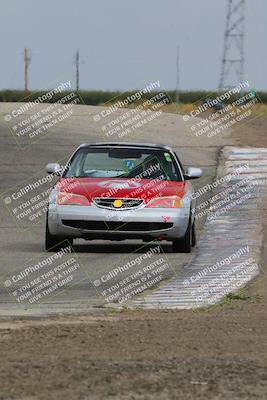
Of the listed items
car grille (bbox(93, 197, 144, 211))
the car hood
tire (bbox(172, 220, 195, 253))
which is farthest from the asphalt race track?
the car hood

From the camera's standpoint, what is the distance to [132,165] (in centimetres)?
1950

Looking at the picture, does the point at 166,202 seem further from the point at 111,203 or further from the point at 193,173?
the point at 193,173

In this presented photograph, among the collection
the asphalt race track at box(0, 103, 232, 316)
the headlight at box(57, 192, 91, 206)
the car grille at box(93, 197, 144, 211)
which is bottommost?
the asphalt race track at box(0, 103, 232, 316)

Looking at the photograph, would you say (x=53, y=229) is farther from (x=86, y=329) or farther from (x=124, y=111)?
(x=124, y=111)

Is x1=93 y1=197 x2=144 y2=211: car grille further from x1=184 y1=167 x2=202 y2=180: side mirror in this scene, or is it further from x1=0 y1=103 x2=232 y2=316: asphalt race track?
x1=184 y1=167 x2=202 y2=180: side mirror

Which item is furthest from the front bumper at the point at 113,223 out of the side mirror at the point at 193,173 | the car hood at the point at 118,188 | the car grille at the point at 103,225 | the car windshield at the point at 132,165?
the side mirror at the point at 193,173

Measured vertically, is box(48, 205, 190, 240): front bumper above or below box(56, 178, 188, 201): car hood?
below

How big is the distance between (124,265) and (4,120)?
30.8m

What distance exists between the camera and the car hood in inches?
714

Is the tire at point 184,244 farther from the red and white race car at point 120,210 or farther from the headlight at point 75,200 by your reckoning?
the headlight at point 75,200

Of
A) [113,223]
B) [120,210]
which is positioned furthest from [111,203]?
[113,223]

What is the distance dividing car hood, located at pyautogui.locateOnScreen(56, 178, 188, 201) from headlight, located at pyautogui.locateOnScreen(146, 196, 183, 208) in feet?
0.21

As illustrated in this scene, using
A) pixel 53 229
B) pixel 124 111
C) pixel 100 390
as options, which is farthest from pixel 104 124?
pixel 100 390

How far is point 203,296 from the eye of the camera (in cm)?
1321
